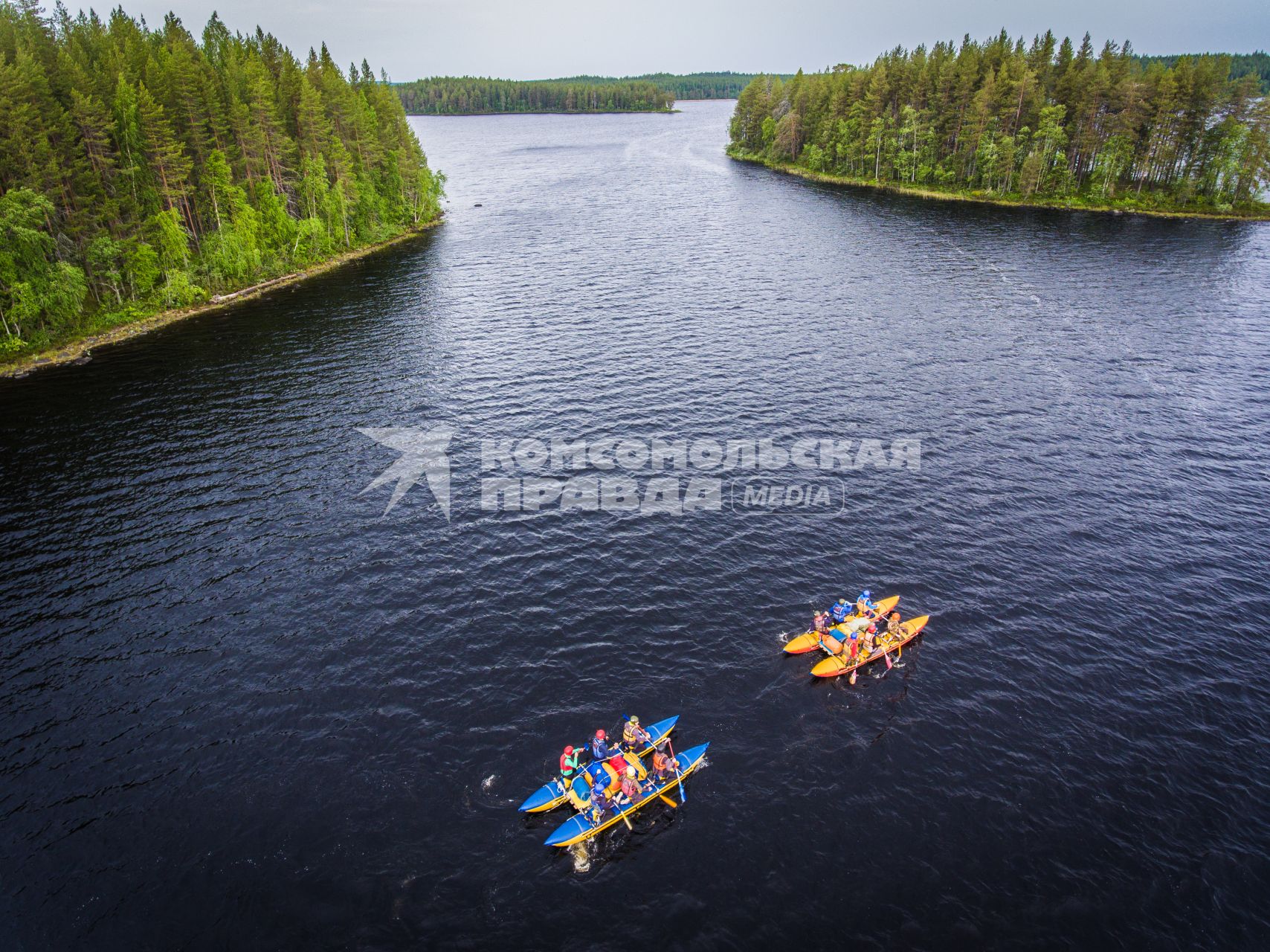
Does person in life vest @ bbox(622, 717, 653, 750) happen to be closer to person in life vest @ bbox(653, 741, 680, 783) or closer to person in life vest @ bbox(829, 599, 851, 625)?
person in life vest @ bbox(653, 741, 680, 783)

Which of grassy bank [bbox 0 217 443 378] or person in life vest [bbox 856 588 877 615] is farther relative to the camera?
grassy bank [bbox 0 217 443 378]

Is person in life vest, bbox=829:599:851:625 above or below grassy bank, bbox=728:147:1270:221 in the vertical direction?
below

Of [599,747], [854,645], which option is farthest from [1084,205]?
[599,747]

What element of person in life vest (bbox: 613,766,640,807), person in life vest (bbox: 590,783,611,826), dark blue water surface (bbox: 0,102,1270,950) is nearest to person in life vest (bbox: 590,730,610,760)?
person in life vest (bbox: 613,766,640,807)

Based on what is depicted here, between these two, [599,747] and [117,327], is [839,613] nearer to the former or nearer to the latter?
[599,747]

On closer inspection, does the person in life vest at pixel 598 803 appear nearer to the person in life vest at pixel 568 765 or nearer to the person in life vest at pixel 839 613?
the person in life vest at pixel 568 765
